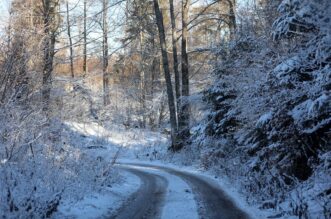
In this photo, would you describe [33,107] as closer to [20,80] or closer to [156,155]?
[20,80]

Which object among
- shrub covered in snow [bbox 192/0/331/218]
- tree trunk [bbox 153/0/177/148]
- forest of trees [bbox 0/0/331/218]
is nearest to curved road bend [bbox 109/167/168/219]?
forest of trees [bbox 0/0/331/218]

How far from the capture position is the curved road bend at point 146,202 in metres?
8.88

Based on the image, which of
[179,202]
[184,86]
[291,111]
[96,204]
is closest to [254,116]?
[291,111]

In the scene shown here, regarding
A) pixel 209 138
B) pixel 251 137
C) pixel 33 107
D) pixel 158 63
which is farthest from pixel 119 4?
pixel 158 63

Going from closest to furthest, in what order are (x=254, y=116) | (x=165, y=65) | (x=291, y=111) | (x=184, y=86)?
(x=291, y=111), (x=254, y=116), (x=165, y=65), (x=184, y=86)

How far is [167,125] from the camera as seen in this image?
4038 centimetres

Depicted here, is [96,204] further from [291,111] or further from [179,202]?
[291,111]

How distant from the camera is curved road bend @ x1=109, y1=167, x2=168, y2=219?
350 inches

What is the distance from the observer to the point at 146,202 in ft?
34.3

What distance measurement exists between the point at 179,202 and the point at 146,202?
822 millimetres

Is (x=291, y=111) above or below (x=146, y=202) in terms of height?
above

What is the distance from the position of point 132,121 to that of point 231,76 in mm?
26562

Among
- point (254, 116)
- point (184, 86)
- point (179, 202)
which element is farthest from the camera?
point (184, 86)

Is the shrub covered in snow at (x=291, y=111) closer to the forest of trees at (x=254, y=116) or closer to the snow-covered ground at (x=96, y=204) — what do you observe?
the forest of trees at (x=254, y=116)
